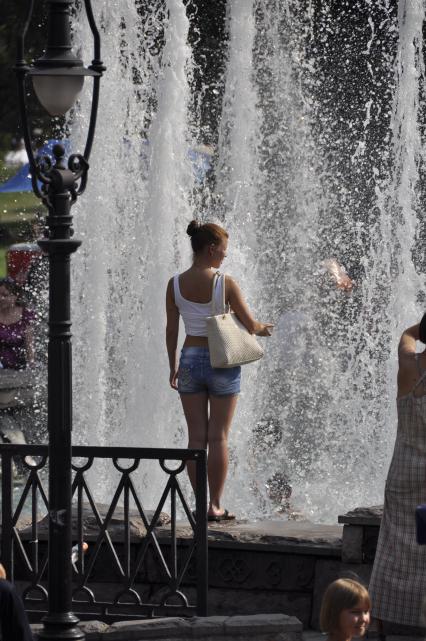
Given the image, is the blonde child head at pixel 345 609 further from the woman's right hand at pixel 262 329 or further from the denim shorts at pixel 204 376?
the woman's right hand at pixel 262 329

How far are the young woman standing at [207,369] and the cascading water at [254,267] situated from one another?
1534mm

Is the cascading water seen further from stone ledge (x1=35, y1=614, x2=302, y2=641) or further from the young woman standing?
stone ledge (x1=35, y1=614, x2=302, y2=641)

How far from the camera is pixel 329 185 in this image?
15.1 meters

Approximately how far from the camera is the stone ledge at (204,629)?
5.89 meters

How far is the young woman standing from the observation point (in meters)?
7.30

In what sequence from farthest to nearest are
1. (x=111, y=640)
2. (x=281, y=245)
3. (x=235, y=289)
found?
(x=281, y=245)
(x=235, y=289)
(x=111, y=640)

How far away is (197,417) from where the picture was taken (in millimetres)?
7363

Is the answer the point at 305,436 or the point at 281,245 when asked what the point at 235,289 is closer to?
the point at 305,436

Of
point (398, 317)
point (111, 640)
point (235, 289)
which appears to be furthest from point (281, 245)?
point (111, 640)

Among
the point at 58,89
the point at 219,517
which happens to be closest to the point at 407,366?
the point at 219,517

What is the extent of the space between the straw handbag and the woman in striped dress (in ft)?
3.67

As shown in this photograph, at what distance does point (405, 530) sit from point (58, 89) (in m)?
2.25

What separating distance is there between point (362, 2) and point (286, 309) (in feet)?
25.7

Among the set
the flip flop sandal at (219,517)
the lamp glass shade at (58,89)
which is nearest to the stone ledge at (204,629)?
the flip flop sandal at (219,517)
